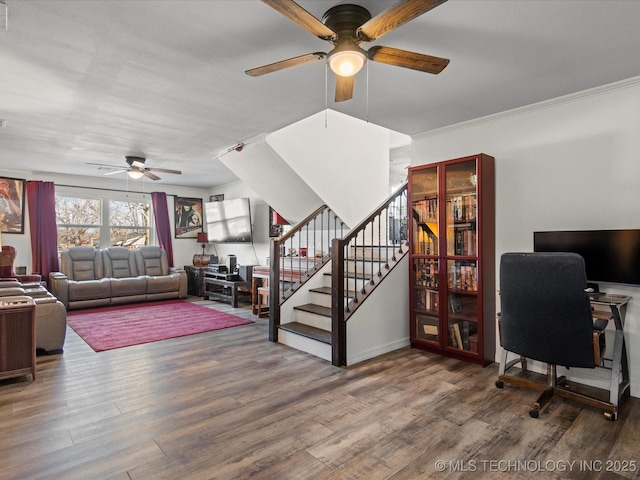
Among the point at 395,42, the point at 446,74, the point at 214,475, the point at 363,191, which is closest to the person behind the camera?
the point at 214,475

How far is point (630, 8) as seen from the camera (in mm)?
1951

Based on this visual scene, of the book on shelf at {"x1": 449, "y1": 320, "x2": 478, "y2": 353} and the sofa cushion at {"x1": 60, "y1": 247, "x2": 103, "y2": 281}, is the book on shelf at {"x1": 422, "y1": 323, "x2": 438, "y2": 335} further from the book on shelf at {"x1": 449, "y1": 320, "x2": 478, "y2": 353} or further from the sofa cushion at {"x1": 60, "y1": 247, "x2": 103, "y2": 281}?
the sofa cushion at {"x1": 60, "y1": 247, "x2": 103, "y2": 281}

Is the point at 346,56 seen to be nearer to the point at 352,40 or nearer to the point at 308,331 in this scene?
A: the point at 352,40

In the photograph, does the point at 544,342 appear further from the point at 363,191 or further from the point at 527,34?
the point at 363,191

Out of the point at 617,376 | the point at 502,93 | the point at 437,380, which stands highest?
the point at 502,93

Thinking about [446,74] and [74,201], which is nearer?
[446,74]

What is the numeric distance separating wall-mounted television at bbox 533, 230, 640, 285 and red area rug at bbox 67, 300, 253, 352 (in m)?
4.15

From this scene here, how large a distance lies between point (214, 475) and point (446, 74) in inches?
122

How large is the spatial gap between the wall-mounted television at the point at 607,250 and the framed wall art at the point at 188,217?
7816mm

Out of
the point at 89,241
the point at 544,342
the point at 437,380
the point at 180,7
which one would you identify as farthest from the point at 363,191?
the point at 89,241

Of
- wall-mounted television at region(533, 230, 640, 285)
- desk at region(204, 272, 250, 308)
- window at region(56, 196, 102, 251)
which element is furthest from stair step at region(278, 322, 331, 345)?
window at region(56, 196, 102, 251)

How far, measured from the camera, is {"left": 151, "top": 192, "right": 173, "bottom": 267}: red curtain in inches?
320

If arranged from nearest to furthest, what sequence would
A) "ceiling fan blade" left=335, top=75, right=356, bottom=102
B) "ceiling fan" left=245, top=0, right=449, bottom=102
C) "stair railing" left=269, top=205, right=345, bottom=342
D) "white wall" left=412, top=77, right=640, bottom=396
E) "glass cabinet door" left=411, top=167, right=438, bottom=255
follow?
"ceiling fan" left=245, top=0, right=449, bottom=102, "ceiling fan blade" left=335, top=75, right=356, bottom=102, "white wall" left=412, top=77, right=640, bottom=396, "glass cabinet door" left=411, top=167, right=438, bottom=255, "stair railing" left=269, top=205, right=345, bottom=342

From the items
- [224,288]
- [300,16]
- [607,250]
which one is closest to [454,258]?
[607,250]
